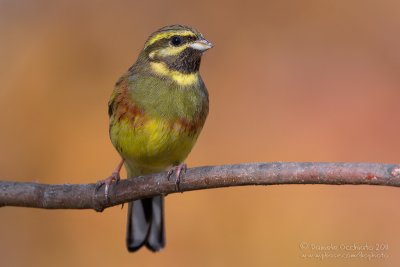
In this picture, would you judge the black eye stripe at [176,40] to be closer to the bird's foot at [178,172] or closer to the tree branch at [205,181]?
the bird's foot at [178,172]

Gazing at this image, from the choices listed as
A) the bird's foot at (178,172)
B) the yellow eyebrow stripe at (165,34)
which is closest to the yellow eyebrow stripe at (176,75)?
the yellow eyebrow stripe at (165,34)

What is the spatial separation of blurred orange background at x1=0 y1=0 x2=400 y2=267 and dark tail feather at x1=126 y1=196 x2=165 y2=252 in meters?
1.72

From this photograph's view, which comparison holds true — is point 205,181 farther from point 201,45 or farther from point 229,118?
point 229,118

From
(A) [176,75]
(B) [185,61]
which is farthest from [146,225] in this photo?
(B) [185,61]

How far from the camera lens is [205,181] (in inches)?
216

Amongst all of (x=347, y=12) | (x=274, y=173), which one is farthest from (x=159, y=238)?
(x=347, y=12)

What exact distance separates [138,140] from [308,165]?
2113 mm

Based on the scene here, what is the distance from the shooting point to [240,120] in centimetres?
1057

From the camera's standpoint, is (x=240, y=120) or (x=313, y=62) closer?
(x=240, y=120)

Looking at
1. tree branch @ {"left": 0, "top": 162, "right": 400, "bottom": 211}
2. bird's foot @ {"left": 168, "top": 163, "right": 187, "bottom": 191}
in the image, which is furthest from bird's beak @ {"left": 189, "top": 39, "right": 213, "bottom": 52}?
tree branch @ {"left": 0, "top": 162, "right": 400, "bottom": 211}

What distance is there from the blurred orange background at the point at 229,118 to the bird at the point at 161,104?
8.04 feet

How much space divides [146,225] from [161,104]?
4.25 feet

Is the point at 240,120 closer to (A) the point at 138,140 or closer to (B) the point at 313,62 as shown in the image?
(B) the point at 313,62

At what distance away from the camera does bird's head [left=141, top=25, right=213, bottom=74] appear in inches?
277
